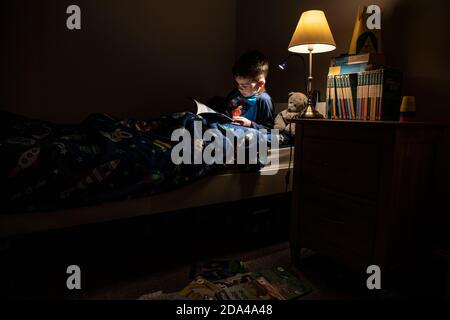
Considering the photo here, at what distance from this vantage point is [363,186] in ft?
3.57

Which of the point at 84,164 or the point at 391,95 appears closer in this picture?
the point at 84,164

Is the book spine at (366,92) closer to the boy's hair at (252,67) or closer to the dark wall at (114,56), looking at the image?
the boy's hair at (252,67)

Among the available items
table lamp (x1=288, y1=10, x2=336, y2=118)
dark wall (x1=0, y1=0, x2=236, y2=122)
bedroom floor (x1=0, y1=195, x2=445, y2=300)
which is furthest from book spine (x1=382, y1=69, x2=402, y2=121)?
dark wall (x1=0, y1=0, x2=236, y2=122)

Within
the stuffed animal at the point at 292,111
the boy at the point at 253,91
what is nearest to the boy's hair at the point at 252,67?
the boy at the point at 253,91

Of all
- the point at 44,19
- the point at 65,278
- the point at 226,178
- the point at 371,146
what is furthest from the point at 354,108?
the point at 44,19

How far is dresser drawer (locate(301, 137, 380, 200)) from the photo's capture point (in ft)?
3.49

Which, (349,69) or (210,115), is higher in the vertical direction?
(349,69)

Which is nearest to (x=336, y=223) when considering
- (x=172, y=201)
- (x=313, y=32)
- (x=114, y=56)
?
(x=172, y=201)

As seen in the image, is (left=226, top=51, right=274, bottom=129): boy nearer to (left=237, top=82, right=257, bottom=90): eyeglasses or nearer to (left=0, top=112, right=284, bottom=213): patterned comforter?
(left=237, top=82, right=257, bottom=90): eyeglasses

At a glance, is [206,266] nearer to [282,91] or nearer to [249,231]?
[249,231]

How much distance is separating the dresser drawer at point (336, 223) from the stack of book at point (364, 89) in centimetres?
36

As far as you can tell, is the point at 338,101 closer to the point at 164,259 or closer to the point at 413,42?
the point at 413,42

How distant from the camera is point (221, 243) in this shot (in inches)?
62.3

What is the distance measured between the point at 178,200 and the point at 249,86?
81 cm
